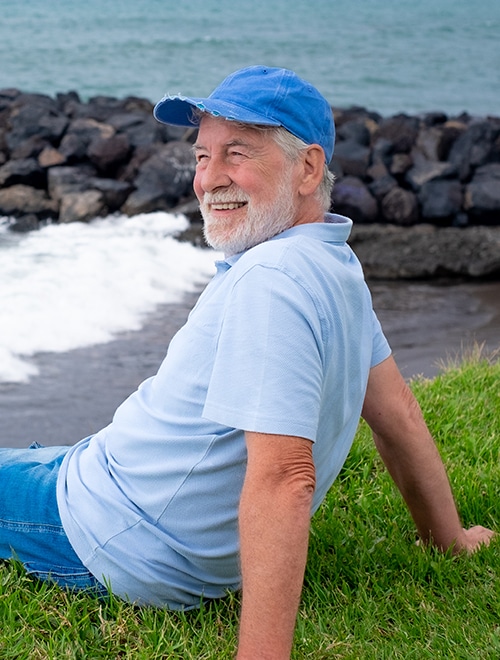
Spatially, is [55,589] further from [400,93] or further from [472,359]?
[400,93]

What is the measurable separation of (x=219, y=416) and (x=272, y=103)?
27.9 inches

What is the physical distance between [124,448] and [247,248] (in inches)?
21.5

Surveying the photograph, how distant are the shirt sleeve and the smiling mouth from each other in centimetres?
33

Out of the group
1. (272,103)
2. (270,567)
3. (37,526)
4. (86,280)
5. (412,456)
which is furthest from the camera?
(86,280)

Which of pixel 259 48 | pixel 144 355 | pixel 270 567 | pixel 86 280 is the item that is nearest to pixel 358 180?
pixel 86 280

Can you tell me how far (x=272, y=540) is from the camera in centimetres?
183

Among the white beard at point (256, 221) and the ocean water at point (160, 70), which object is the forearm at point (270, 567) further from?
the ocean water at point (160, 70)

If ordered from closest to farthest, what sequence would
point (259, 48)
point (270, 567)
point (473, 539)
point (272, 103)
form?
point (270, 567) → point (272, 103) → point (473, 539) → point (259, 48)

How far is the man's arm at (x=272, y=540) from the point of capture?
180 centimetres

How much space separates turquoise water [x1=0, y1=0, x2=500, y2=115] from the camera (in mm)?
30297

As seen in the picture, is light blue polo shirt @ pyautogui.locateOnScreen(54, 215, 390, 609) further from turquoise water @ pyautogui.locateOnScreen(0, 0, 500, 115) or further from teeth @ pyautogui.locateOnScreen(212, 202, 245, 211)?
turquoise water @ pyautogui.locateOnScreen(0, 0, 500, 115)

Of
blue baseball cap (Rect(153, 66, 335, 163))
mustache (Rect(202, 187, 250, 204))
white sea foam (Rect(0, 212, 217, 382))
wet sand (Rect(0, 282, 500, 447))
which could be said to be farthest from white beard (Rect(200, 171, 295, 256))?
white sea foam (Rect(0, 212, 217, 382))

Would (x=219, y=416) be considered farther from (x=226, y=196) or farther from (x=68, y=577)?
(x=68, y=577)

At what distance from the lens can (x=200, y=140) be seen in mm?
2299
